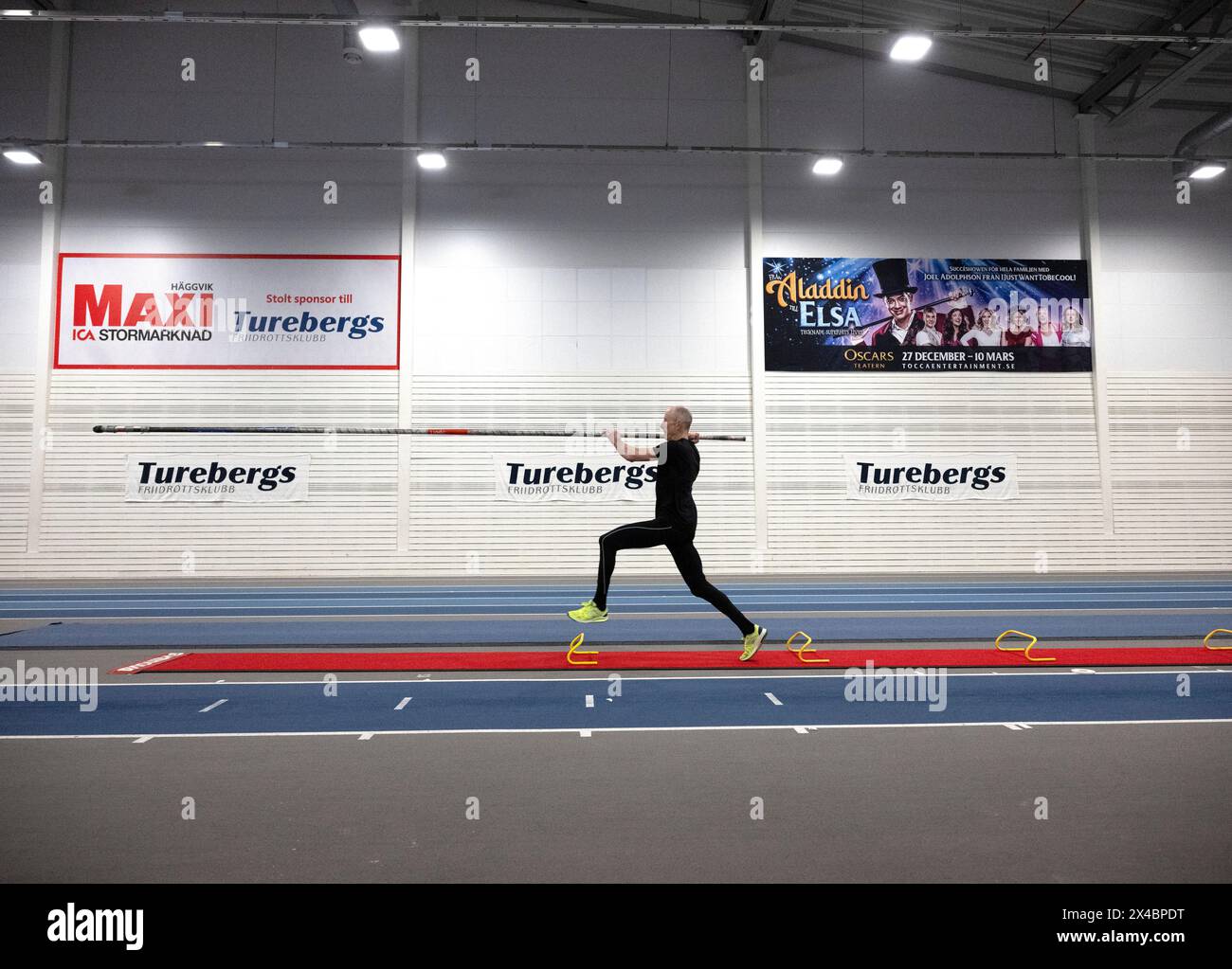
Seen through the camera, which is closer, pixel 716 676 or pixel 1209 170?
pixel 716 676

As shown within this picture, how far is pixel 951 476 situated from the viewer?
14.8m

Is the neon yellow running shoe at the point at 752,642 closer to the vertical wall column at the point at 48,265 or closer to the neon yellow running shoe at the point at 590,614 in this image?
the neon yellow running shoe at the point at 590,614

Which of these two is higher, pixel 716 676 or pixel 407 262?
pixel 407 262

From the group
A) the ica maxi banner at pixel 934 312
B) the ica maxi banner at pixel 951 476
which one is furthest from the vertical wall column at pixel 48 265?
the ica maxi banner at pixel 951 476

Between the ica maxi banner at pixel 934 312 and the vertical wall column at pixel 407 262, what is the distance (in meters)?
6.57

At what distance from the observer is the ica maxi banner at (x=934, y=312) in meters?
14.8

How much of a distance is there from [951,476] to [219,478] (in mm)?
13329

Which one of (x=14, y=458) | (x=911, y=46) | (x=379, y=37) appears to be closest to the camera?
(x=379, y=37)

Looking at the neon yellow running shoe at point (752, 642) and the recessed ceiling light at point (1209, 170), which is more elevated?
the recessed ceiling light at point (1209, 170)

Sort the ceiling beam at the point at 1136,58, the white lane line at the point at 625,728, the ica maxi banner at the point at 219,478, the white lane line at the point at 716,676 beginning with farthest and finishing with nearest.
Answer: the ica maxi banner at the point at 219,478
the ceiling beam at the point at 1136,58
the white lane line at the point at 716,676
the white lane line at the point at 625,728

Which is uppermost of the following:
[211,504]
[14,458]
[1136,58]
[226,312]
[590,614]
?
[1136,58]

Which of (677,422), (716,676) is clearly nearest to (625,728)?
(716,676)

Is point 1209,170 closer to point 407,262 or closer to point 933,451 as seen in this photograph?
point 933,451

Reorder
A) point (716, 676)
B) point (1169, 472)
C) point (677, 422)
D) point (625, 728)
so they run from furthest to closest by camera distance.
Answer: point (1169, 472), point (677, 422), point (716, 676), point (625, 728)
